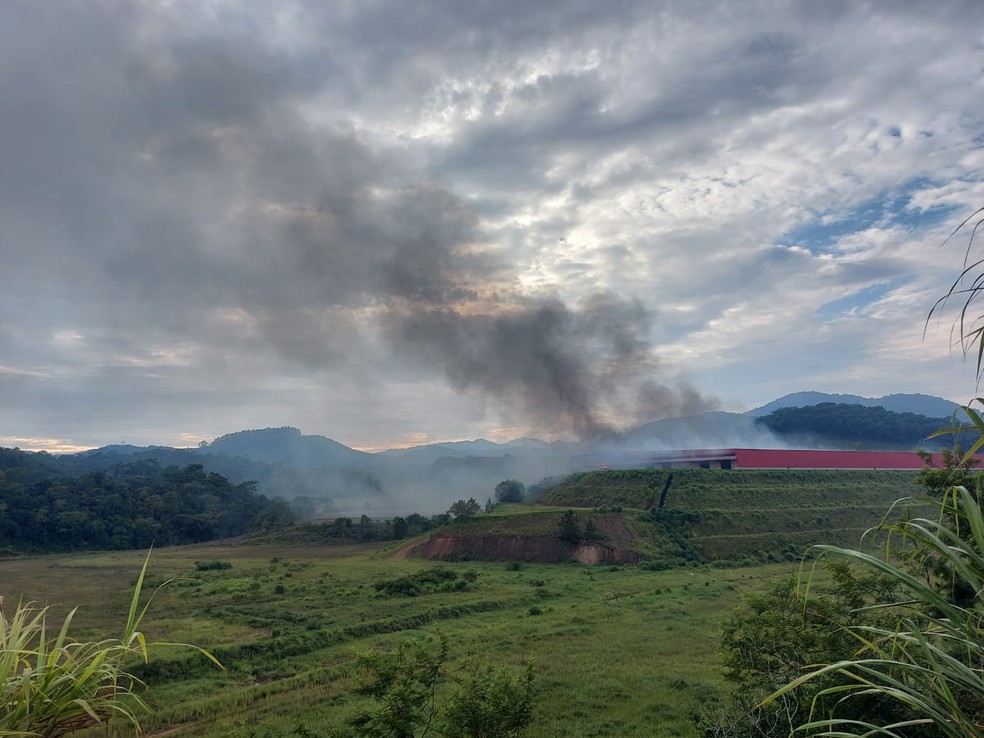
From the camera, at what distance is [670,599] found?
37.9m

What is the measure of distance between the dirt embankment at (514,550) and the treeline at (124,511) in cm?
3611

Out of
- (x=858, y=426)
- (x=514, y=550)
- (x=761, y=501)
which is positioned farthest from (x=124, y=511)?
(x=858, y=426)

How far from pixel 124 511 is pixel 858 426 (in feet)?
485

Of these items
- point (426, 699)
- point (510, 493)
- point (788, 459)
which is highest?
point (788, 459)

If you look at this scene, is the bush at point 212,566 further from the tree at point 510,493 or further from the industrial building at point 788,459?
the industrial building at point 788,459

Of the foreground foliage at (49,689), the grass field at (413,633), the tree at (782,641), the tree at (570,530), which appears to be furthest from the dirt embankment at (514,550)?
the foreground foliage at (49,689)

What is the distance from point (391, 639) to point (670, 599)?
1888 cm

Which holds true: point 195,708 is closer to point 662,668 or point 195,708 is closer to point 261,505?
point 662,668

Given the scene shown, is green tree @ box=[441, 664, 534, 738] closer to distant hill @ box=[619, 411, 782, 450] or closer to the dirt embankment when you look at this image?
the dirt embankment

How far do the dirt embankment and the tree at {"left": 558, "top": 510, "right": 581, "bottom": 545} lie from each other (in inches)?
20.6

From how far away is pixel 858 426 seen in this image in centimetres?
12838

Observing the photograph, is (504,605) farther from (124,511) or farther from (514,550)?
(124,511)

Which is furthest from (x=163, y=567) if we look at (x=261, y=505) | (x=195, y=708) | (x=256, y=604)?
(x=261, y=505)

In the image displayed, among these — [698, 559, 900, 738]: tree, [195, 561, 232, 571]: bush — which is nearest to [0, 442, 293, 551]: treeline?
[195, 561, 232, 571]: bush
